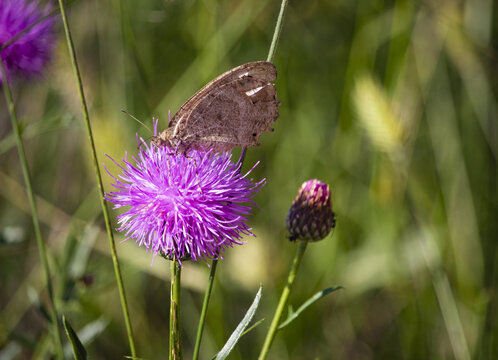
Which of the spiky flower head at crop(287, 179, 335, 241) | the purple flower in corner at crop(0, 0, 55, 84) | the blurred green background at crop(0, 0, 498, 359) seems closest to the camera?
the spiky flower head at crop(287, 179, 335, 241)

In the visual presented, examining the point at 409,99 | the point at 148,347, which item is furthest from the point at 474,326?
the point at 148,347

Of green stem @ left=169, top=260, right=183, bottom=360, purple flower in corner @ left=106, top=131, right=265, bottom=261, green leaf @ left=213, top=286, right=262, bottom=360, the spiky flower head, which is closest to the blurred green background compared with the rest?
the spiky flower head

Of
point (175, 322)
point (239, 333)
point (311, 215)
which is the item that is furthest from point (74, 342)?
point (311, 215)

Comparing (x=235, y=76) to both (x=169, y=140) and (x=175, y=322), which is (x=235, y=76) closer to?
(x=169, y=140)

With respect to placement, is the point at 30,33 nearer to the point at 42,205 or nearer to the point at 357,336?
the point at 42,205

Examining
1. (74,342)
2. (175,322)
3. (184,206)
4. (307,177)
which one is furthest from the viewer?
(307,177)

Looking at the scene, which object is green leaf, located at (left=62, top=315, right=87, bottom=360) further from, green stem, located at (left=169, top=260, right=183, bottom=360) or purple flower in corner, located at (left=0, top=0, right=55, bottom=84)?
purple flower in corner, located at (left=0, top=0, right=55, bottom=84)
